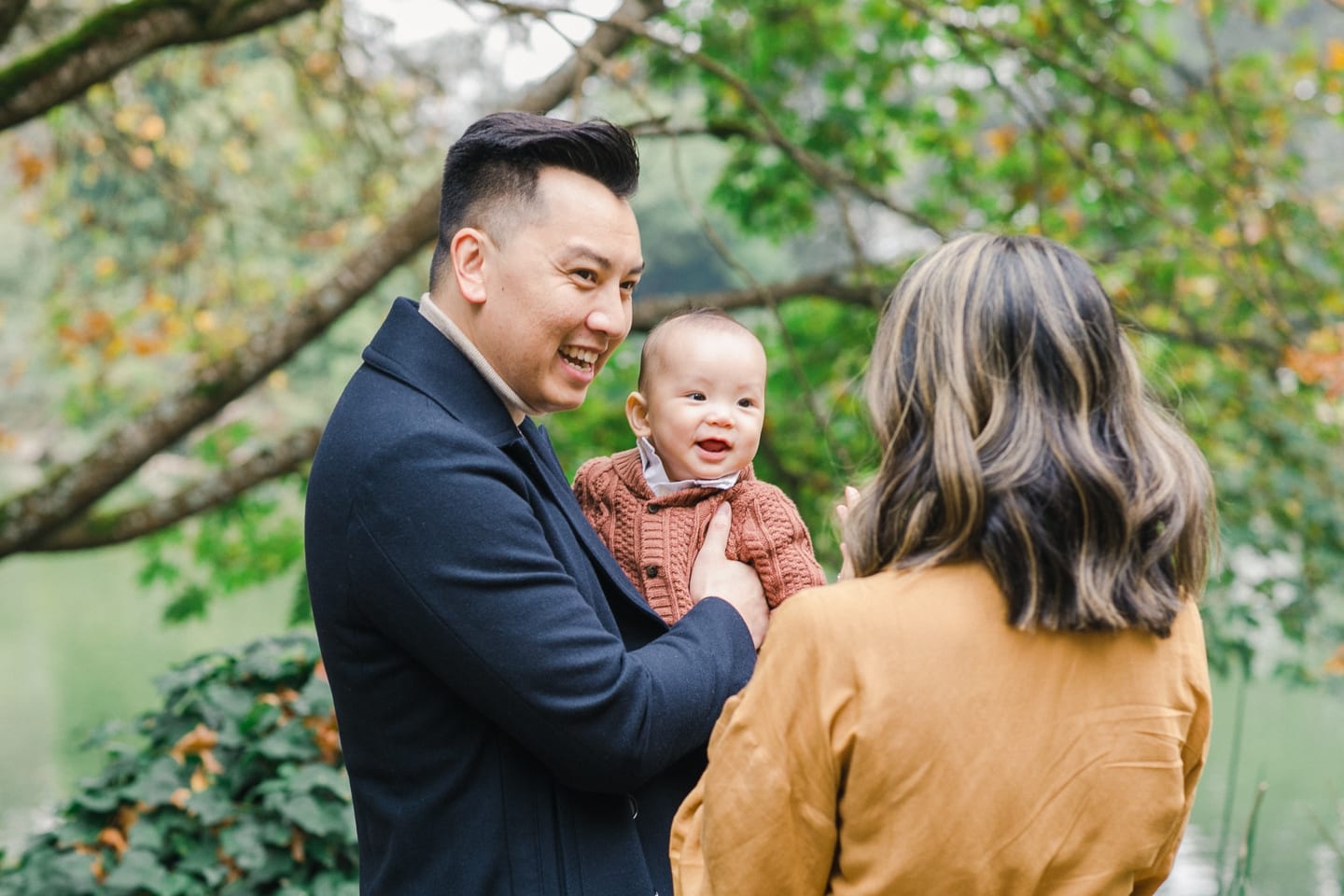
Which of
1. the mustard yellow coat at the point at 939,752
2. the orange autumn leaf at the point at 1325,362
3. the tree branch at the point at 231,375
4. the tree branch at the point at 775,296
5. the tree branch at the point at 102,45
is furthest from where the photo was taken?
the tree branch at the point at 775,296

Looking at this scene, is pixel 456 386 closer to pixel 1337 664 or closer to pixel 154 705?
pixel 1337 664

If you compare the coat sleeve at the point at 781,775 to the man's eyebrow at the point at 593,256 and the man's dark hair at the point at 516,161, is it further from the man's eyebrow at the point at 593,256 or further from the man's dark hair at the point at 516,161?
the man's dark hair at the point at 516,161

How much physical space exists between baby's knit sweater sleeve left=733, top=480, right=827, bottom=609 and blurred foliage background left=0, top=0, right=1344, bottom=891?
1763 millimetres

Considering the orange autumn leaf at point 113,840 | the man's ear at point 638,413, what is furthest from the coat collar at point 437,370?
the orange autumn leaf at point 113,840

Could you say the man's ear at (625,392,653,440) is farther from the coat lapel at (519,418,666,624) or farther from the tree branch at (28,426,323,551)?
the tree branch at (28,426,323,551)

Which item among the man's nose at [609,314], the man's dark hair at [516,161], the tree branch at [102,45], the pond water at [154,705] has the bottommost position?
the pond water at [154,705]

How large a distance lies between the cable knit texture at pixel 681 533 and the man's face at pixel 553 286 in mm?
307

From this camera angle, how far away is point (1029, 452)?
4.24ft

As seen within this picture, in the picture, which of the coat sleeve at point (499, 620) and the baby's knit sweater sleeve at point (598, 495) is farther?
the baby's knit sweater sleeve at point (598, 495)

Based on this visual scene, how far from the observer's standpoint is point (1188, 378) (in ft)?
16.9

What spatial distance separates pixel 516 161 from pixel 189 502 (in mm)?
3192

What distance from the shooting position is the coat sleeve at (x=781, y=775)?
1279 millimetres

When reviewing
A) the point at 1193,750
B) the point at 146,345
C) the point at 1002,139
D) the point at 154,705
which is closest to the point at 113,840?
the point at 1193,750

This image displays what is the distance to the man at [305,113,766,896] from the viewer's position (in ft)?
4.71
